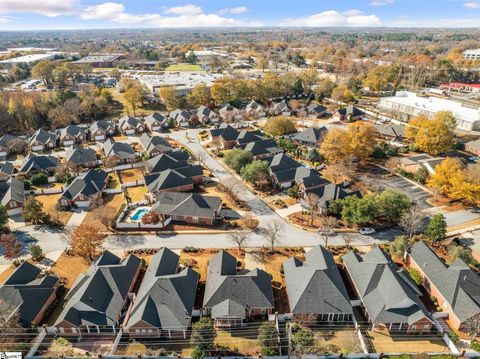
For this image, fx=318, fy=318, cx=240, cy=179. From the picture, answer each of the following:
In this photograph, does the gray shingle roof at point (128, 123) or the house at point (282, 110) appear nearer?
the gray shingle roof at point (128, 123)

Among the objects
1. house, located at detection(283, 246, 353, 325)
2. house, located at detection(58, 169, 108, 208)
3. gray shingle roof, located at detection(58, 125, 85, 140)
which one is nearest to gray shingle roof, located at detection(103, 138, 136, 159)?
gray shingle roof, located at detection(58, 125, 85, 140)

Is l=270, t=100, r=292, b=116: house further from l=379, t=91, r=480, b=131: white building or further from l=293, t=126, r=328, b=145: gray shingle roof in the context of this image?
l=379, t=91, r=480, b=131: white building

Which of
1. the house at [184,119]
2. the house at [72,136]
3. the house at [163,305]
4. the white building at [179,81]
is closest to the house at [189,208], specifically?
the house at [163,305]

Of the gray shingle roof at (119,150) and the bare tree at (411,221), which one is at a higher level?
the gray shingle roof at (119,150)

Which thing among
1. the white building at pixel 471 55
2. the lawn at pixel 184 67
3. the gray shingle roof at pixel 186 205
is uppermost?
the white building at pixel 471 55

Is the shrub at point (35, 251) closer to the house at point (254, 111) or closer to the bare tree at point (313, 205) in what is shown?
the bare tree at point (313, 205)

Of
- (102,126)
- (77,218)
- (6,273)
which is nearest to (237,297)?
(6,273)

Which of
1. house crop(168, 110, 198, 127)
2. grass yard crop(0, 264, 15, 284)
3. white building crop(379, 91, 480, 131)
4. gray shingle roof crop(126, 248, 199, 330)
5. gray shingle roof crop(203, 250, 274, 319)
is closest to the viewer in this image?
gray shingle roof crop(126, 248, 199, 330)

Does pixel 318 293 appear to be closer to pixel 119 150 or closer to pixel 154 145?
pixel 154 145
